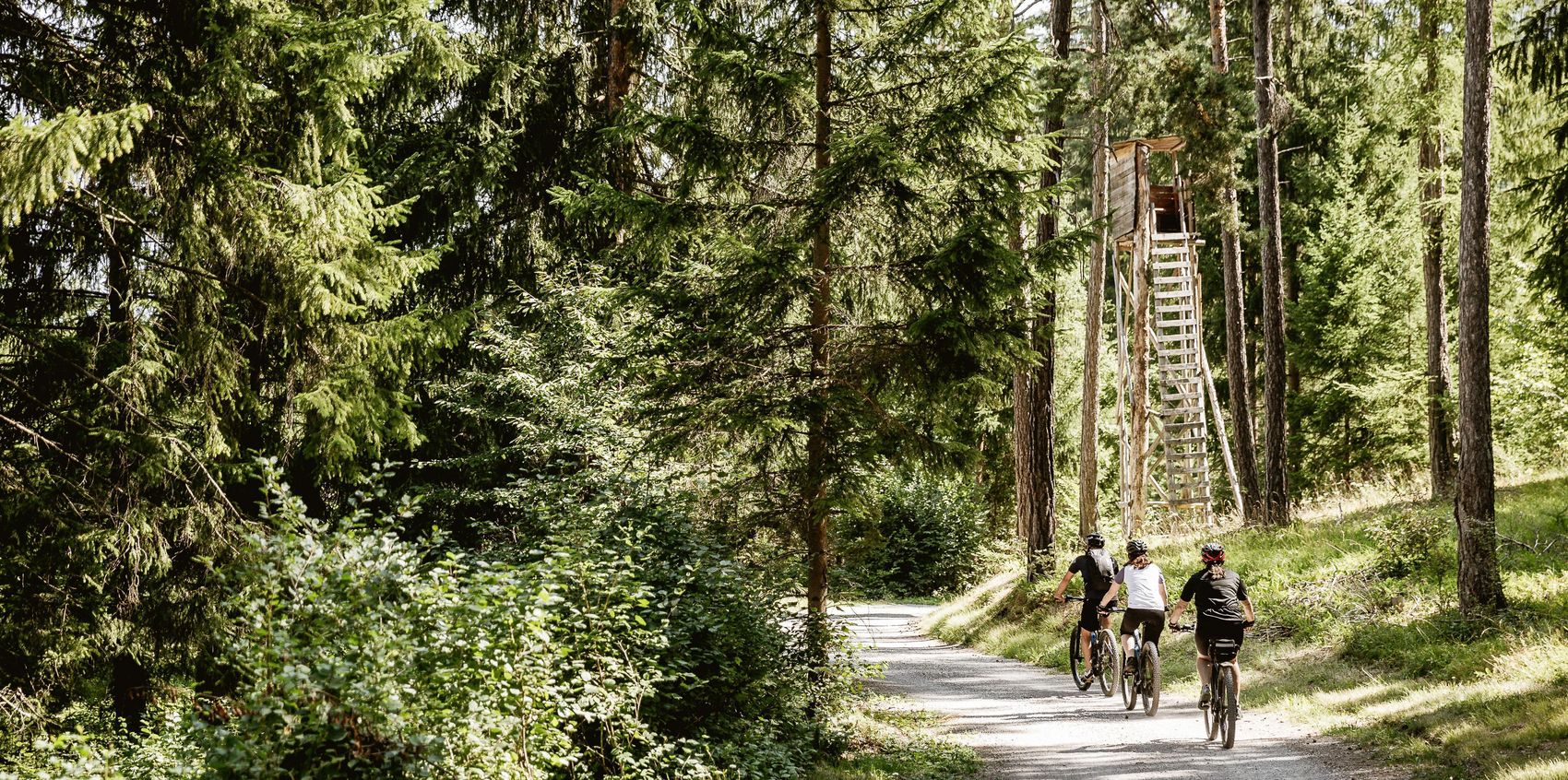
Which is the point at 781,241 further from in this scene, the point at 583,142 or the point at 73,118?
the point at 583,142

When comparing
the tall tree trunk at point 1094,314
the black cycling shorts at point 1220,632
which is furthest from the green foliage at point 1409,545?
the tall tree trunk at point 1094,314

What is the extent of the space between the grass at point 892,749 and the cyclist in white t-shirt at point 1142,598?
2.29 m

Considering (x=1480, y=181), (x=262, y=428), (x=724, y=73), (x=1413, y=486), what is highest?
(x=724, y=73)

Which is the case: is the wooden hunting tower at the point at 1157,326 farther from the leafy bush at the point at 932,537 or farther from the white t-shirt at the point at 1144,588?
the leafy bush at the point at 932,537

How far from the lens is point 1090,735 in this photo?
1063cm

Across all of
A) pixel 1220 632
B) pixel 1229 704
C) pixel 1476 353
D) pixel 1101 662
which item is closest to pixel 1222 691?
pixel 1229 704

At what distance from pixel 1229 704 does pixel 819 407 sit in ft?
15.0

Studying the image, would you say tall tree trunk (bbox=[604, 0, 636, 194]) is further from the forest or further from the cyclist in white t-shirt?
the cyclist in white t-shirt

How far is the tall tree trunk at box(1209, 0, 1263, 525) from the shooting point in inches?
755

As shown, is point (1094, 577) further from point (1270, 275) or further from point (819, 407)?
point (1270, 275)

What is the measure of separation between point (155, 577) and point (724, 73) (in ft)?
23.3

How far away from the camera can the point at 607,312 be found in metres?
14.9

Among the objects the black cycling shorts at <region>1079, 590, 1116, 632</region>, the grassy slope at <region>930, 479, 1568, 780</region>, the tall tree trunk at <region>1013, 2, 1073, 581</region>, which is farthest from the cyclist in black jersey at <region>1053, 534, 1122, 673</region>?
the tall tree trunk at <region>1013, 2, 1073, 581</region>

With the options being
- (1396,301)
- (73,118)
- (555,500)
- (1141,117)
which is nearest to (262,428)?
(555,500)
